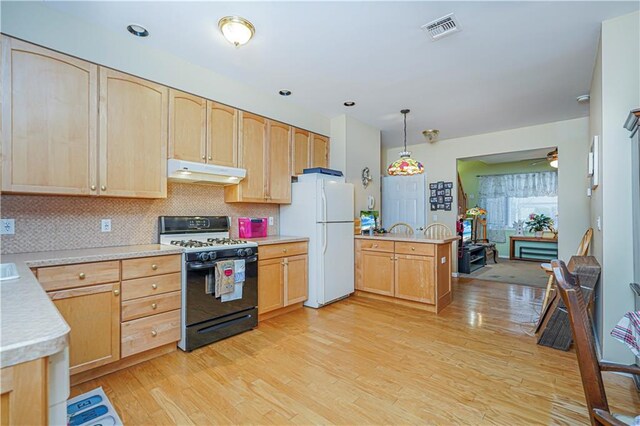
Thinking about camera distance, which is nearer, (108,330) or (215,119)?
(108,330)

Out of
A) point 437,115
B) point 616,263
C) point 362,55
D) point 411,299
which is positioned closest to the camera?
point 616,263

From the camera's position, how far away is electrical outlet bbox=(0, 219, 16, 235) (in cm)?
219

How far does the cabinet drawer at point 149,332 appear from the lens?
2.31 m

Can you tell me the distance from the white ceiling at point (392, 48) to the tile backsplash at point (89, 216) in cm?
140

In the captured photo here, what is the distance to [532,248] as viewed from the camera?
7.94 metres

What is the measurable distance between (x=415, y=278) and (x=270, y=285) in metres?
1.81

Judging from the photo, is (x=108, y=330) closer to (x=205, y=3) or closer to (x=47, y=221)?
(x=47, y=221)

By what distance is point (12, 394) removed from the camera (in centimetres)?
68

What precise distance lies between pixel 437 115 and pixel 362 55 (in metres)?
2.15

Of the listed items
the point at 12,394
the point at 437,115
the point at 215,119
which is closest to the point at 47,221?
the point at 215,119

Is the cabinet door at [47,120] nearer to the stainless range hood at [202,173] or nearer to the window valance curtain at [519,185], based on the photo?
the stainless range hood at [202,173]

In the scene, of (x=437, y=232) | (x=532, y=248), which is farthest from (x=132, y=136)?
(x=532, y=248)

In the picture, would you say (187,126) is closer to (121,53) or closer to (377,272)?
(121,53)

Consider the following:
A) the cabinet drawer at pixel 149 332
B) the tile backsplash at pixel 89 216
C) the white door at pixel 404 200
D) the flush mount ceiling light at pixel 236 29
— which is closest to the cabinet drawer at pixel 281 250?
the tile backsplash at pixel 89 216
